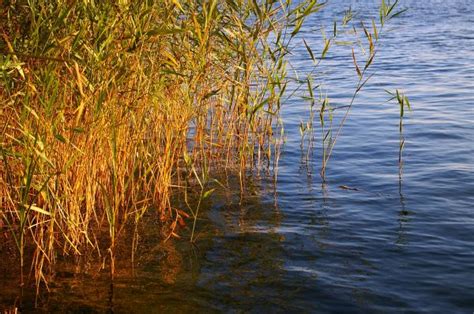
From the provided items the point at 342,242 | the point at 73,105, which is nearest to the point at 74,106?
the point at 73,105

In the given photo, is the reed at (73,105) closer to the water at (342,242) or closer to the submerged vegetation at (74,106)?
the submerged vegetation at (74,106)

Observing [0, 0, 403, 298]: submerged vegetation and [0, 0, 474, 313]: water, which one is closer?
[0, 0, 403, 298]: submerged vegetation

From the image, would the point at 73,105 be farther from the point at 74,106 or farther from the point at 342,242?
the point at 342,242

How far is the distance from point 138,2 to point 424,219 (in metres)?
3.92

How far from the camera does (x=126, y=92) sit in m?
5.64

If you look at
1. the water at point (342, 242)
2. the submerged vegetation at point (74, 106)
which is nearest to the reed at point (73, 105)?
the submerged vegetation at point (74, 106)

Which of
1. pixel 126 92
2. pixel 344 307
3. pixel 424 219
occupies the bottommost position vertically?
pixel 344 307

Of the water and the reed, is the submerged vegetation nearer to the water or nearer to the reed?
the reed

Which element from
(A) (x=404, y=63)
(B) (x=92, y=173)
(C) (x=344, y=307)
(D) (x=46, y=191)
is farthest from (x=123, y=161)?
(A) (x=404, y=63)

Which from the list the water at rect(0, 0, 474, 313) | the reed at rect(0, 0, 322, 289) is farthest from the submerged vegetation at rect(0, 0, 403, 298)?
the water at rect(0, 0, 474, 313)

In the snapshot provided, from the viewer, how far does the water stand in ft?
17.1

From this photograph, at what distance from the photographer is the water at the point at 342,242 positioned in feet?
17.1

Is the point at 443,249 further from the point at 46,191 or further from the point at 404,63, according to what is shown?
the point at 404,63

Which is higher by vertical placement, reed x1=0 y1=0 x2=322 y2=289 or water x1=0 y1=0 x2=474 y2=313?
reed x1=0 y1=0 x2=322 y2=289
